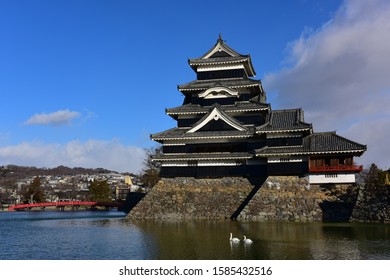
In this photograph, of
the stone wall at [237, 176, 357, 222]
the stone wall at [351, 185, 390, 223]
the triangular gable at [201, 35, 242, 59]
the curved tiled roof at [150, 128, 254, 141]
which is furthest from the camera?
the triangular gable at [201, 35, 242, 59]

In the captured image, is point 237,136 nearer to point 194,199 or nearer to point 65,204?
point 194,199

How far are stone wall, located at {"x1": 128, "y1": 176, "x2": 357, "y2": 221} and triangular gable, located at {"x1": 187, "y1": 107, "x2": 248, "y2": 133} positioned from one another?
3.46 m

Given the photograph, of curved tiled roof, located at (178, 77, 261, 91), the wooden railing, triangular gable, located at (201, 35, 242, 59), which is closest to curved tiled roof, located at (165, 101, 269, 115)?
curved tiled roof, located at (178, 77, 261, 91)

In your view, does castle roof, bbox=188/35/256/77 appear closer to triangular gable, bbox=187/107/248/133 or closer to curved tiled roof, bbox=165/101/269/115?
curved tiled roof, bbox=165/101/269/115

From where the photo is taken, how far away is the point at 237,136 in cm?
2597

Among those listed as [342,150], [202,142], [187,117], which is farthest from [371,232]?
[187,117]

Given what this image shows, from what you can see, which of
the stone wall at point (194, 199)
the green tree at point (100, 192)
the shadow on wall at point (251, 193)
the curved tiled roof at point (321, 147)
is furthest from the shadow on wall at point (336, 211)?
the green tree at point (100, 192)

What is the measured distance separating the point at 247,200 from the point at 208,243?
10.4 meters

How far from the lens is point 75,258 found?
496 inches

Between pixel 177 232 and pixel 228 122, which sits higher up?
pixel 228 122

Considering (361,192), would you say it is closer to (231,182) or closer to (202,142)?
(231,182)

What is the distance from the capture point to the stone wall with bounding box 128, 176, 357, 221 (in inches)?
892

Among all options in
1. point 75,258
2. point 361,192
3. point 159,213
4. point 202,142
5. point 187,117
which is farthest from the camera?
point 187,117

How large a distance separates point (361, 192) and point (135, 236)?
13.1 metres
